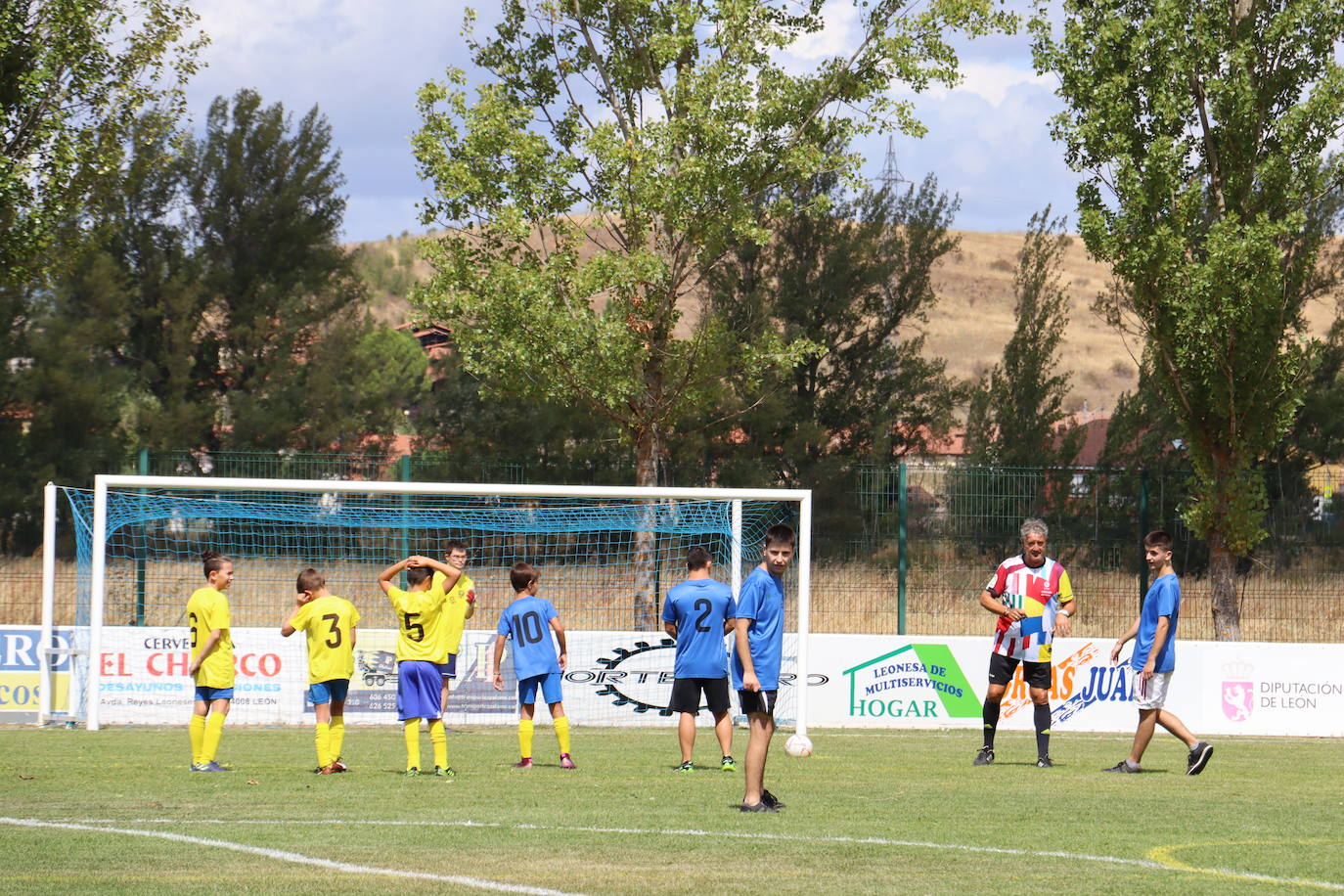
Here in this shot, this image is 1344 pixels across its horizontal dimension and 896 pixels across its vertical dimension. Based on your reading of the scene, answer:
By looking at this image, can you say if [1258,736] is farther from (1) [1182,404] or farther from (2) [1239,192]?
(2) [1239,192]

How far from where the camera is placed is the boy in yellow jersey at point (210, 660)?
11.5 m

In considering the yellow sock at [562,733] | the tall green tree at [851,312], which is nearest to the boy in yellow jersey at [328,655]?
the yellow sock at [562,733]

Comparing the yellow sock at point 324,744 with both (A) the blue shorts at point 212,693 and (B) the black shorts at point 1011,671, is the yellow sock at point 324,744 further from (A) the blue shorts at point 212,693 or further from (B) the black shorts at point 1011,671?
(B) the black shorts at point 1011,671

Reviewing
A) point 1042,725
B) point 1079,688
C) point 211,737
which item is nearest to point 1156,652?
point 1042,725

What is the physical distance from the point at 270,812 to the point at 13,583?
13237 mm

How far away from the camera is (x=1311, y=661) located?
17328 millimetres

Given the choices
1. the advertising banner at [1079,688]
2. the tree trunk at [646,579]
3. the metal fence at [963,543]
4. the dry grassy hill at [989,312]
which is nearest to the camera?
the advertising banner at [1079,688]

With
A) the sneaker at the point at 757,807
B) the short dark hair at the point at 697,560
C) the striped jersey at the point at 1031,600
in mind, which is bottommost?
the sneaker at the point at 757,807

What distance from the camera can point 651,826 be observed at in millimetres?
8586

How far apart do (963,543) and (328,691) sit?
38.1ft

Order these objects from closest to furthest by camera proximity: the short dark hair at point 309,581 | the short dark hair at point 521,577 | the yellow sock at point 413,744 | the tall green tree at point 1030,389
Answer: the yellow sock at point 413,744 → the short dark hair at point 309,581 → the short dark hair at point 521,577 → the tall green tree at point 1030,389

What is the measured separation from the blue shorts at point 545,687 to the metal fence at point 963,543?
775 cm

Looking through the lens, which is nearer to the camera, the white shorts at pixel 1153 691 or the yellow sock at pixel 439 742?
the yellow sock at pixel 439 742

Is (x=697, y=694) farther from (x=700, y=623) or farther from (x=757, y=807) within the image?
(x=757, y=807)
